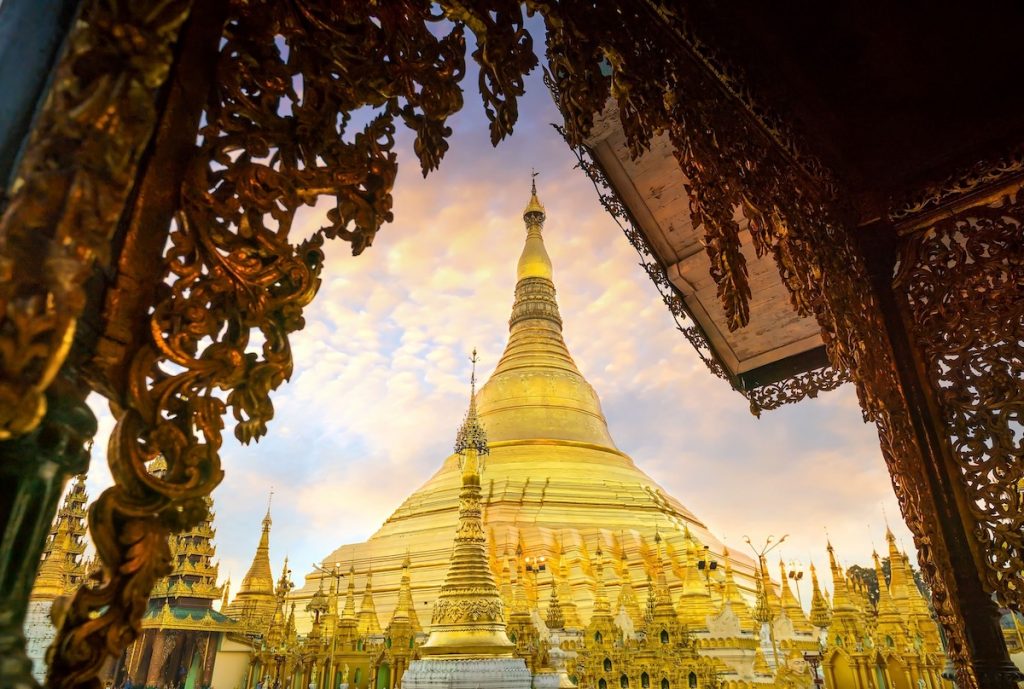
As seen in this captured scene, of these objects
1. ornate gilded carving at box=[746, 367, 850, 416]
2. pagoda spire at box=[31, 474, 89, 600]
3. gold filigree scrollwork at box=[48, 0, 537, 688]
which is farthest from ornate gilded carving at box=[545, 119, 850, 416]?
pagoda spire at box=[31, 474, 89, 600]

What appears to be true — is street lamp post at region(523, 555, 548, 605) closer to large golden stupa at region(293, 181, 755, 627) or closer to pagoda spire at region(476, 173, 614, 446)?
large golden stupa at region(293, 181, 755, 627)

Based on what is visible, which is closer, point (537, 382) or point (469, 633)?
point (469, 633)

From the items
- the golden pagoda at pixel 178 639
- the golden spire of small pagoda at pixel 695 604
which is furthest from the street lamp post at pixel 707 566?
the golden pagoda at pixel 178 639

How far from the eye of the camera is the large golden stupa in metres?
18.4

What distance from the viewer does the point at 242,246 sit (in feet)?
4.21

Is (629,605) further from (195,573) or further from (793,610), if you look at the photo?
(195,573)

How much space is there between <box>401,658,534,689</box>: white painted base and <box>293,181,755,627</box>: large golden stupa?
7585 mm

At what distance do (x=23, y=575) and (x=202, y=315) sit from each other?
493 millimetres

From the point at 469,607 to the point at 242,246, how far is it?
337 inches

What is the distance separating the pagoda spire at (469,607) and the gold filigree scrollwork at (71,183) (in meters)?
8.53

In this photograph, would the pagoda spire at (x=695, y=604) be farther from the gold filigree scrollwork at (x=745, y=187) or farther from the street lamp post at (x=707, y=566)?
the gold filigree scrollwork at (x=745, y=187)

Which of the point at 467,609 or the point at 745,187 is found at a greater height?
the point at 745,187

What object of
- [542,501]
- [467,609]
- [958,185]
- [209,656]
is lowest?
[209,656]

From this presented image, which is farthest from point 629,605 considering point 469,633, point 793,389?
point 793,389
